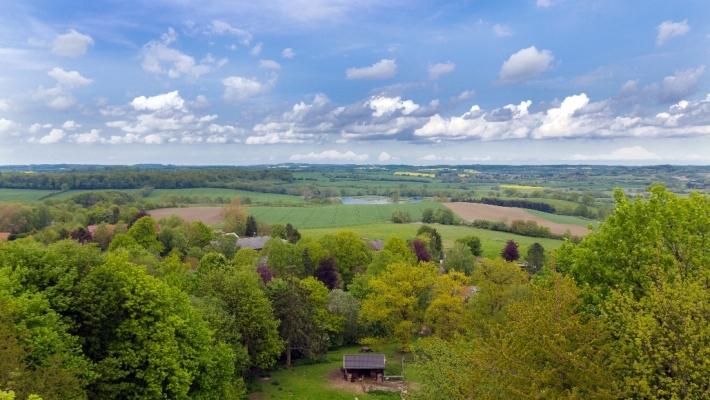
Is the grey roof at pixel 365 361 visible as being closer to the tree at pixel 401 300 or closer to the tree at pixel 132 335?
the tree at pixel 401 300

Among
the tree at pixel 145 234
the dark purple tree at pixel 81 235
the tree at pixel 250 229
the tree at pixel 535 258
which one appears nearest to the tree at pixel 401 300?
the tree at pixel 535 258

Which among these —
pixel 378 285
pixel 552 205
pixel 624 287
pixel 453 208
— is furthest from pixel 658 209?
pixel 552 205

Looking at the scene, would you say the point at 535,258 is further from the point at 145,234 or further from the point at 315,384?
the point at 145,234

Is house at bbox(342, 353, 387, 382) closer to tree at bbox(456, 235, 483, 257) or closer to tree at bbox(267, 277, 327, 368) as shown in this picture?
tree at bbox(267, 277, 327, 368)

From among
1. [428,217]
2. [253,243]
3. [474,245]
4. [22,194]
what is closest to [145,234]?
[253,243]

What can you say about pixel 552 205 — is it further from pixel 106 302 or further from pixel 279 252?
pixel 106 302

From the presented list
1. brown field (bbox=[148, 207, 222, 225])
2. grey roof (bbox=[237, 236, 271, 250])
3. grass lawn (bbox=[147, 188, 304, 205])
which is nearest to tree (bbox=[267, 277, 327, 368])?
grey roof (bbox=[237, 236, 271, 250])
